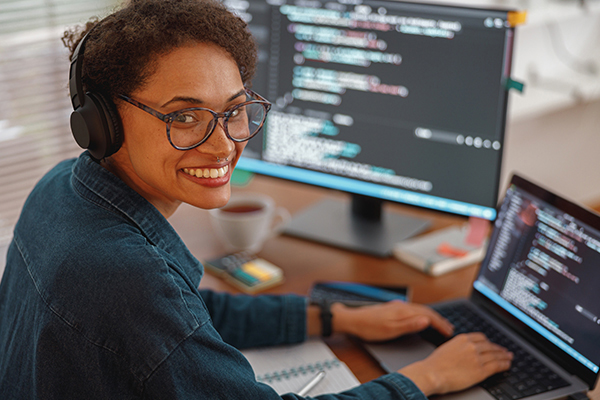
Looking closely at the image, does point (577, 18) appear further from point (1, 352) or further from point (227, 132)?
point (1, 352)

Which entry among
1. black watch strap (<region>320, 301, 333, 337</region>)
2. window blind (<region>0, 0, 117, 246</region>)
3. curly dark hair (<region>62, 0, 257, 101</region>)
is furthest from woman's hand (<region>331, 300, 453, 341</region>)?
window blind (<region>0, 0, 117, 246</region>)

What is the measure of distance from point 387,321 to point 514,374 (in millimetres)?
219

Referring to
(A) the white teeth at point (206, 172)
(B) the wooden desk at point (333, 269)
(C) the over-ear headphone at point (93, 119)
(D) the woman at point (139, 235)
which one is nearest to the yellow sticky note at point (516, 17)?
(B) the wooden desk at point (333, 269)

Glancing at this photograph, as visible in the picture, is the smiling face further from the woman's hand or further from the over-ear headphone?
the woman's hand

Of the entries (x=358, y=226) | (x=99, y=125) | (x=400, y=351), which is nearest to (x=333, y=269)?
(x=358, y=226)

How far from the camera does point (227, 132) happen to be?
81cm

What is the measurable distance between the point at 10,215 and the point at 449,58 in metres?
1.20

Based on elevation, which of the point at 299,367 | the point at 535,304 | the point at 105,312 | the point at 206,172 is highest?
the point at 206,172

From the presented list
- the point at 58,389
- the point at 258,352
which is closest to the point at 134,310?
the point at 58,389


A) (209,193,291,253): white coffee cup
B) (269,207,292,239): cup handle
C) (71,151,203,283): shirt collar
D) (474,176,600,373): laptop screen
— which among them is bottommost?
(269,207,292,239): cup handle

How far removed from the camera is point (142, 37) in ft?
2.43

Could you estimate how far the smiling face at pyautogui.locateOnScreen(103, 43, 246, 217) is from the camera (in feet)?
2.46

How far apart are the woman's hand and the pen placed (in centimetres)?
12

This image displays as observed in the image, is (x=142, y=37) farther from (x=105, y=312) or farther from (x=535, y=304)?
(x=535, y=304)
